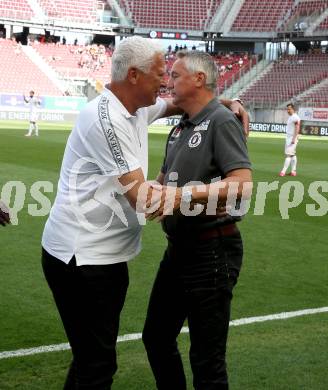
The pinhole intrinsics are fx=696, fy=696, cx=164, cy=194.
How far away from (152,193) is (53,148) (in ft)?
66.1

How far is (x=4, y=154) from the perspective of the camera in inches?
778

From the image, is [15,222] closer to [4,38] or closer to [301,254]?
[301,254]

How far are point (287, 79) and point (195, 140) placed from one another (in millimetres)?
52899

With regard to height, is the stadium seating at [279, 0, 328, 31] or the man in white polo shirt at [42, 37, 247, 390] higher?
the stadium seating at [279, 0, 328, 31]

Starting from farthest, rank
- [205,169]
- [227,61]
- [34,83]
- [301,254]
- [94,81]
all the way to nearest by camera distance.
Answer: [227,61] → [94,81] → [34,83] → [301,254] → [205,169]

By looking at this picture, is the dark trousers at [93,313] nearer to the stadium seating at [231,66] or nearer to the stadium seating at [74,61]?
the stadium seating at [74,61]

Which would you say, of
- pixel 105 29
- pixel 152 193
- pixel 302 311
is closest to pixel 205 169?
pixel 152 193

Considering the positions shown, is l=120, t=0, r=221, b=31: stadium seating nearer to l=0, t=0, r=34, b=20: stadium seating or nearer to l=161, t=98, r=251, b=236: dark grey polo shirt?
l=0, t=0, r=34, b=20: stadium seating

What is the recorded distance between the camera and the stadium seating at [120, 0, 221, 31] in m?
64.1

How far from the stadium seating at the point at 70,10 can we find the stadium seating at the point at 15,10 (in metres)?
1.84

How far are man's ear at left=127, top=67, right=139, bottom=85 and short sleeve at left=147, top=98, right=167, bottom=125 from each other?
72 cm

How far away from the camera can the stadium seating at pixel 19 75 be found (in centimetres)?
4834

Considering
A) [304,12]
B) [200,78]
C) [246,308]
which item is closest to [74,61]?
[304,12]

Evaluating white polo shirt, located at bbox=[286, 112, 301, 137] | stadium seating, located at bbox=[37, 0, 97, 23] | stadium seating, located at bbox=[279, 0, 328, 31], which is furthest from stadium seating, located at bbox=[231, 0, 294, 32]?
white polo shirt, located at bbox=[286, 112, 301, 137]
